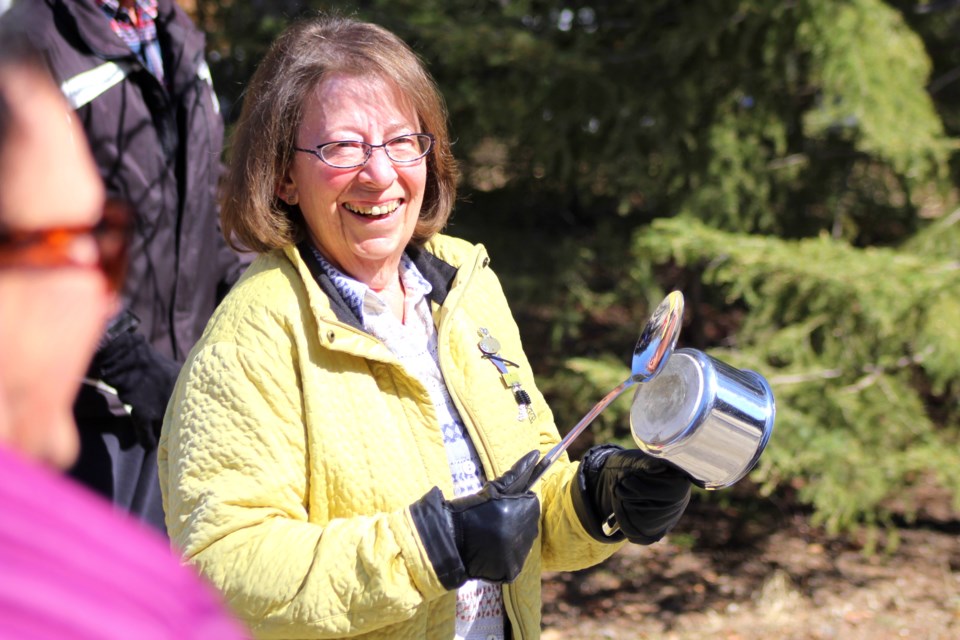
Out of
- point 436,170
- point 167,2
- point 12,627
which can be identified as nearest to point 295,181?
point 436,170

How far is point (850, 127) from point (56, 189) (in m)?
4.48

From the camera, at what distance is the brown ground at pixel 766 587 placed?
4410mm

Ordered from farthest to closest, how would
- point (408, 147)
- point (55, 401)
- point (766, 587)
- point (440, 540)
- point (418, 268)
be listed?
point (766, 587), point (418, 268), point (408, 147), point (440, 540), point (55, 401)

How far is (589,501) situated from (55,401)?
1.41 metres

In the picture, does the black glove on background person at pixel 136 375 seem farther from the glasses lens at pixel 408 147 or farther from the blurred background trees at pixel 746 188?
the blurred background trees at pixel 746 188

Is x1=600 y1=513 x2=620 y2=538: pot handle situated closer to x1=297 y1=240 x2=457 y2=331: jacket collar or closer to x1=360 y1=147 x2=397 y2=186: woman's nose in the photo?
x1=297 y1=240 x2=457 y2=331: jacket collar

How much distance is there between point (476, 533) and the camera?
1.68m

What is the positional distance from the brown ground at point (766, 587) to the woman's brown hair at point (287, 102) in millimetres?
2938

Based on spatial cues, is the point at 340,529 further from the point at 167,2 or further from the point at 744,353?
the point at 744,353

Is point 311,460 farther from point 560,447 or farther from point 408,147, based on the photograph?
point 408,147

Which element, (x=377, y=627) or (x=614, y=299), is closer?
(x=377, y=627)

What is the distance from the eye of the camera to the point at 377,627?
1.74 m

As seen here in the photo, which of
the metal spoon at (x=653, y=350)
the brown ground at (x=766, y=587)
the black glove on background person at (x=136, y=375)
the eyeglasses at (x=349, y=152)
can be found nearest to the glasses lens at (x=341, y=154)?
the eyeglasses at (x=349, y=152)

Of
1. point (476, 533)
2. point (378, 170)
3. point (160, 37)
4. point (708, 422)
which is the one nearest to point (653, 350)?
point (708, 422)
